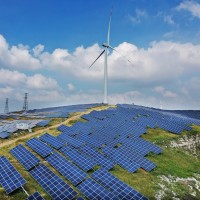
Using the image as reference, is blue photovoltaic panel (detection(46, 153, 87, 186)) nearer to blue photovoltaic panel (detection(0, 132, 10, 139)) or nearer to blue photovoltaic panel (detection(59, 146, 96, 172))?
blue photovoltaic panel (detection(59, 146, 96, 172))

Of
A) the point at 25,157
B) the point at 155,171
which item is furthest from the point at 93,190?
the point at 25,157

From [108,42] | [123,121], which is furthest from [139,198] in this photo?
[108,42]

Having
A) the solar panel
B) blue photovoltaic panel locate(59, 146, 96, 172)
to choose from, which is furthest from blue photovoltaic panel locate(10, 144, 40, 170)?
the solar panel

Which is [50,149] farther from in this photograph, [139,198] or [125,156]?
[139,198]

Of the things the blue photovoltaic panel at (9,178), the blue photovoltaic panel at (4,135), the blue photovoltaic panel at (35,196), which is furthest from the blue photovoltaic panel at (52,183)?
the blue photovoltaic panel at (4,135)

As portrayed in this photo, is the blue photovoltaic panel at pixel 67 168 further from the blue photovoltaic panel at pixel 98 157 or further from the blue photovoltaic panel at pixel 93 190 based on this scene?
the blue photovoltaic panel at pixel 98 157

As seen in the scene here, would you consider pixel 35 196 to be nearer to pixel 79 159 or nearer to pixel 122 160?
pixel 79 159
